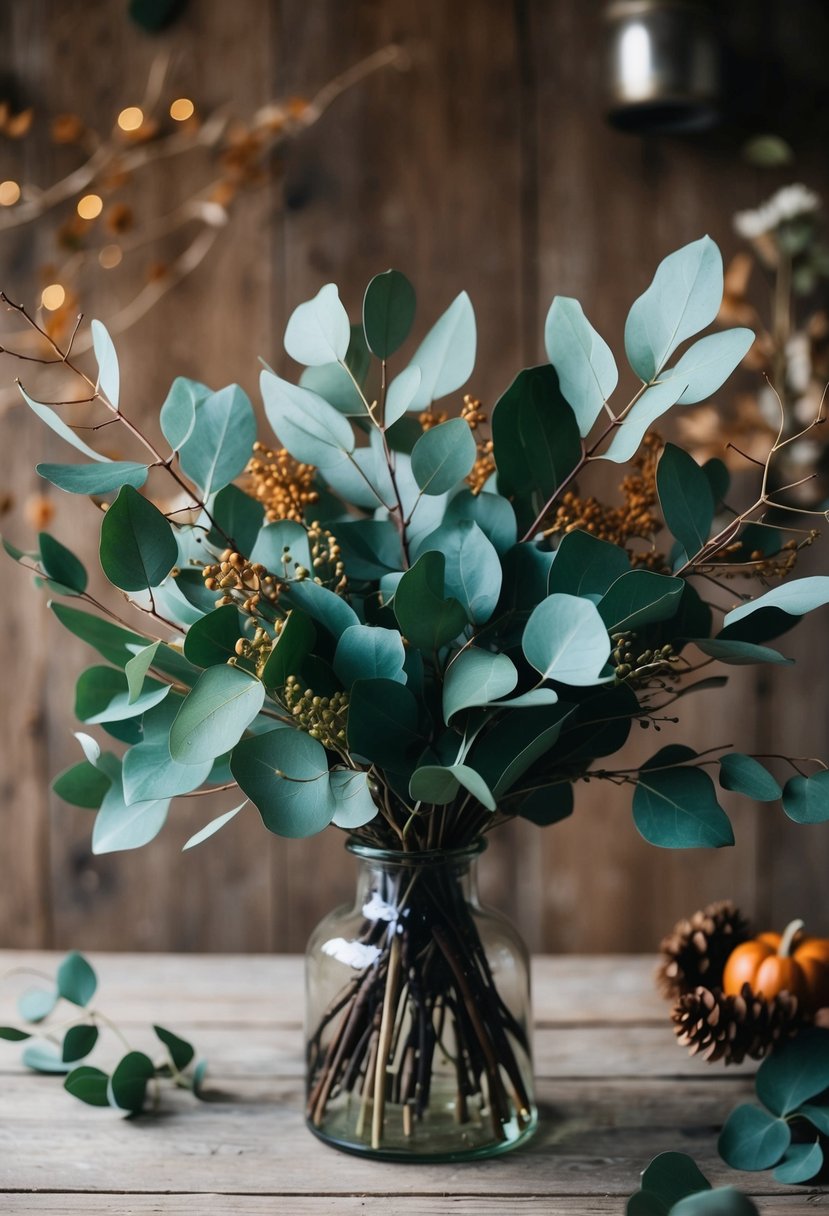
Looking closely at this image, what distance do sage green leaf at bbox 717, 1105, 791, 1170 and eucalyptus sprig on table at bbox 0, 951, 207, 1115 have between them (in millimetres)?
382

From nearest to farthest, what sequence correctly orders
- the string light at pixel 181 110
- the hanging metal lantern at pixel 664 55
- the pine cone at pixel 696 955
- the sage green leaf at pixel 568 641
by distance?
the sage green leaf at pixel 568 641
the pine cone at pixel 696 955
the hanging metal lantern at pixel 664 55
the string light at pixel 181 110

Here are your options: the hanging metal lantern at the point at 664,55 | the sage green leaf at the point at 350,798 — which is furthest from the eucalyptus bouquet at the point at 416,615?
the hanging metal lantern at the point at 664,55

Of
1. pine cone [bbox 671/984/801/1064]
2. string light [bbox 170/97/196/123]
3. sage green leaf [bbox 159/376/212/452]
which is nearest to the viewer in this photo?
sage green leaf [bbox 159/376/212/452]

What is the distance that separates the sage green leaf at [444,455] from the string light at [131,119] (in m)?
0.92

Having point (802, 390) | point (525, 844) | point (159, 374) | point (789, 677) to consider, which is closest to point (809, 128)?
point (802, 390)

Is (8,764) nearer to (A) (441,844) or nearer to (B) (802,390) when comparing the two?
(A) (441,844)

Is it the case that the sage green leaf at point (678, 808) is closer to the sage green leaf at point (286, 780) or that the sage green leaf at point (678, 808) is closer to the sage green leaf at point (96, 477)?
the sage green leaf at point (286, 780)

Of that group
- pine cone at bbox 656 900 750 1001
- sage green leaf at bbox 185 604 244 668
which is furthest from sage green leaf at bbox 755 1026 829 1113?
sage green leaf at bbox 185 604 244 668

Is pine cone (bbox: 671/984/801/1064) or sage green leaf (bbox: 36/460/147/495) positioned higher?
sage green leaf (bbox: 36/460/147/495)

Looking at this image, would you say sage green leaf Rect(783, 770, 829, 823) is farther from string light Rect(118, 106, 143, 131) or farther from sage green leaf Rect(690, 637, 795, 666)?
string light Rect(118, 106, 143, 131)

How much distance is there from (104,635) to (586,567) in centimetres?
33

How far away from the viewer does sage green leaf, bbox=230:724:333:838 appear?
0.60 meters

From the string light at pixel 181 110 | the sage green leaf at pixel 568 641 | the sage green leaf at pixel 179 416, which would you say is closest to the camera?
the sage green leaf at pixel 568 641

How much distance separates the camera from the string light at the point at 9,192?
1.35 m
